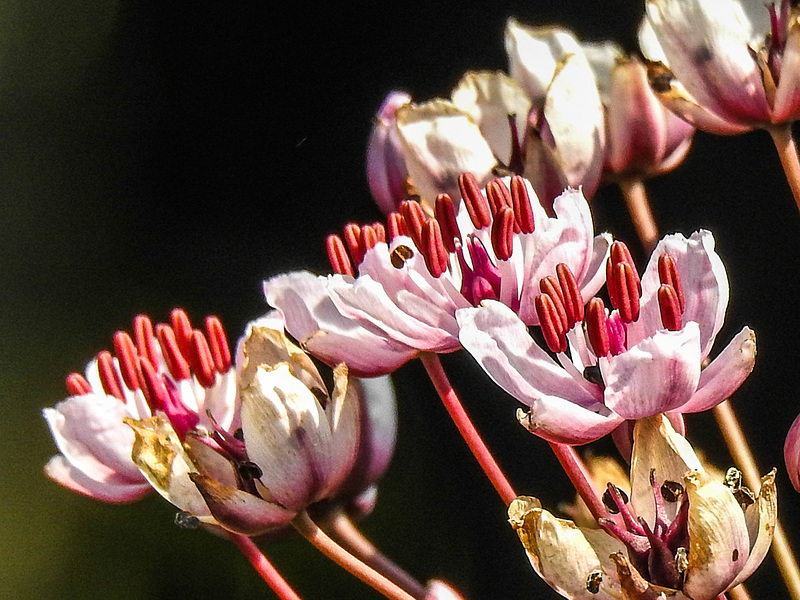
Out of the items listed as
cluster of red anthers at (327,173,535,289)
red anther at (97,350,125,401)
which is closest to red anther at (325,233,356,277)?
cluster of red anthers at (327,173,535,289)

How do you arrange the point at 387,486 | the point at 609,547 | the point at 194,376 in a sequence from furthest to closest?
Answer: the point at 387,486 < the point at 194,376 < the point at 609,547

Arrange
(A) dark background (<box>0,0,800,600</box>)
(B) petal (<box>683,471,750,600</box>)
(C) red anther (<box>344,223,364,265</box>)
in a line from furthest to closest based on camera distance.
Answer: (A) dark background (<box>0,0,800,600</box>) → (C) red anther (<box>344,223,364,265</box>) → (B) petal (<box>683,471,750,600</box>)

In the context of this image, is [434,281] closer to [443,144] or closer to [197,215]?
[443,144]

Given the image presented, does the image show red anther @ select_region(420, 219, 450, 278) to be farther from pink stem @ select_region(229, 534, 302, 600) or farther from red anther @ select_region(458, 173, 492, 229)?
pink stem @ select_region(229, 534, 302, 600)

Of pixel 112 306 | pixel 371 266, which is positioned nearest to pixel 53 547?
pixel 112 306

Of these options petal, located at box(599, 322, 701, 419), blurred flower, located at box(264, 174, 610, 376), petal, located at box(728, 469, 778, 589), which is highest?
blurred flower, located at box(264, 174, 610, 376)

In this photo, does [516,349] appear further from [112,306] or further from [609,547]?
[112,306]
